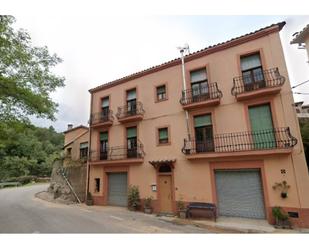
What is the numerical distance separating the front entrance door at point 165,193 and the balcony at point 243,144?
2097 millimetres

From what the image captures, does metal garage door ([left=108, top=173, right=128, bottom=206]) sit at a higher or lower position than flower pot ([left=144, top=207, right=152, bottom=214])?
higher

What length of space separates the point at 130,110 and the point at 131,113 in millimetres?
303

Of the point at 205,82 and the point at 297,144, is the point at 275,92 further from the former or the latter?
the point at 205,82

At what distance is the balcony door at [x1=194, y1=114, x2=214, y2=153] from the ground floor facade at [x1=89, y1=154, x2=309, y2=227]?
78 cm

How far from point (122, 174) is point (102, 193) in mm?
2134

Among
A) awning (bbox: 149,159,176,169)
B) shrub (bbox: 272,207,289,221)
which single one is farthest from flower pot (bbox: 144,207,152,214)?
shrub (bbox: 272,207,289,221)

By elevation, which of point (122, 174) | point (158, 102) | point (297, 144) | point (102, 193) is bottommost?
point (102, 193)

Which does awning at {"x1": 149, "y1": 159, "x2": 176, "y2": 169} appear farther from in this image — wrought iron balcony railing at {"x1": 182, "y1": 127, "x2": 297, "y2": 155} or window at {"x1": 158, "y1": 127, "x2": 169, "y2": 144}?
window at {"x1": 158, "y1": 127, "x2": 169, "y2": 144}

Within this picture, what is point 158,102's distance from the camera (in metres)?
13.0

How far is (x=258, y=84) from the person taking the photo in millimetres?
10102

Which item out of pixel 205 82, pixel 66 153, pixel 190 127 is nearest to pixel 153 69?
pixel 205 82

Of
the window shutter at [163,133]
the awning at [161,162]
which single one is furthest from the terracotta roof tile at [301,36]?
the awning at [161,162]

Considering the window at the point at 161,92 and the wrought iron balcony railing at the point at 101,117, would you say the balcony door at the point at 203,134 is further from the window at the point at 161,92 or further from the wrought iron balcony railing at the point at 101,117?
the wrought iron balcony railing at the point at 101,117

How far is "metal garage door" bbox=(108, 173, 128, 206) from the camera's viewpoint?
44.4 feet
